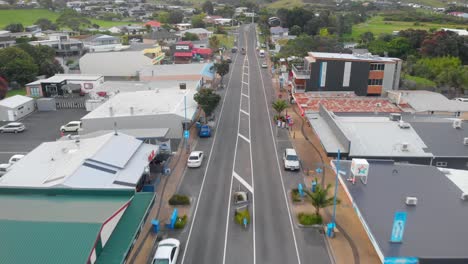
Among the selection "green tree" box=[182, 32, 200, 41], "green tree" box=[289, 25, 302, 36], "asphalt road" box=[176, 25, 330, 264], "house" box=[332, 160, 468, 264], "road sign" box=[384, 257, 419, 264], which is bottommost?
"asphalt road" box=[176, 25, 330, 264]

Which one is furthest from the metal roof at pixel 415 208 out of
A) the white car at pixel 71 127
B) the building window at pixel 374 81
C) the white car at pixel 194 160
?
the white car at pixel 71 127

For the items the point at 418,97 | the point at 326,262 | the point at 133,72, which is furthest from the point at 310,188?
the point at 133,72

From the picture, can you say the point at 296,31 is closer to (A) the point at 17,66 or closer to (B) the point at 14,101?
(A) the point at 17,66

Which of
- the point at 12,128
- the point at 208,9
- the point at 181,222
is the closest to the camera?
the point at 181,222

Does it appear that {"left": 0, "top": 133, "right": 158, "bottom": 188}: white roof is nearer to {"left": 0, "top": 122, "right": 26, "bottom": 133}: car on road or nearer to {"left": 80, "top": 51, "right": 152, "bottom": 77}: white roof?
{"left": 0, "top": 122, "right": 26, "bottom": 133}: car on road

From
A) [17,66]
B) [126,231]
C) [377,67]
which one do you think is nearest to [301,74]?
[377,67]

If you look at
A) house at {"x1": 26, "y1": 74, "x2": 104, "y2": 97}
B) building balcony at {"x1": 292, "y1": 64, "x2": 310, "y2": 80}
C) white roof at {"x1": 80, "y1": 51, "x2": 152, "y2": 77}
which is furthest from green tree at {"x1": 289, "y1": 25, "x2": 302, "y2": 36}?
house at {"x1": 26, "y1": 74, "x2": 104, "y2": 97}

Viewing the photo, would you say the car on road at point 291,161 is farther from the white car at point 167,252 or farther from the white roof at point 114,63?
the white roof at point 114,63
